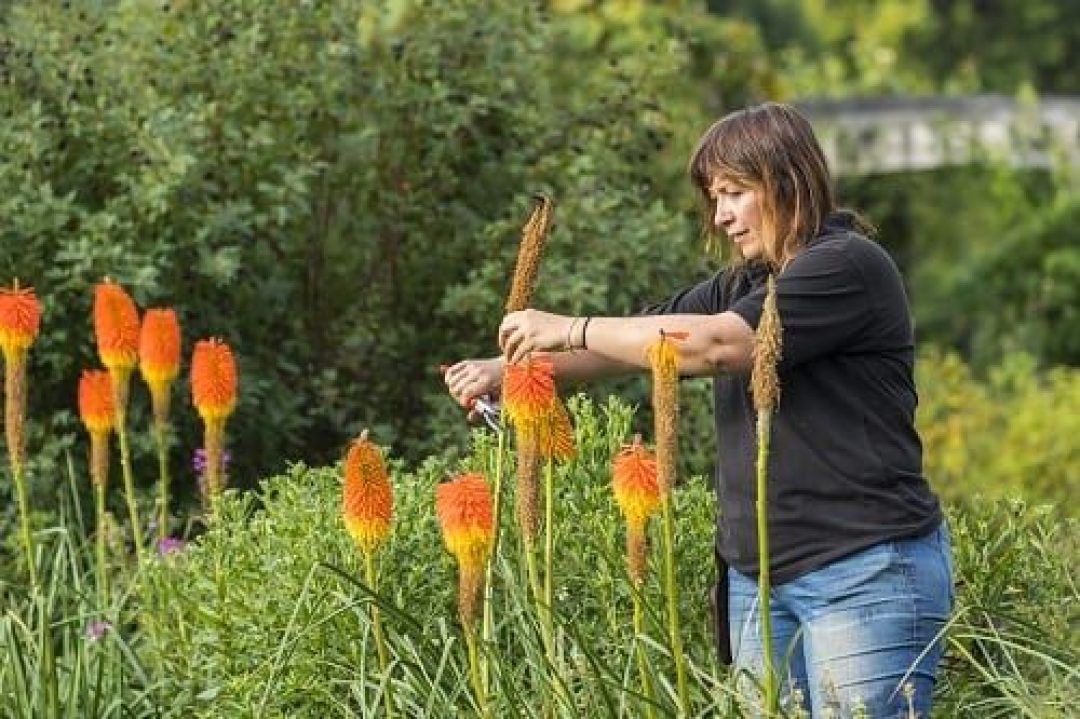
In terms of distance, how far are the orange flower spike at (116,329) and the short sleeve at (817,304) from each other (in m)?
1.73

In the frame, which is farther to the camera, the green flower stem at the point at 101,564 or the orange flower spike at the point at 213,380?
the green flower stem at the point at 101,564

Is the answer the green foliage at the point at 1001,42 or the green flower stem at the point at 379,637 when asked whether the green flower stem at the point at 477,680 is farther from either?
the green foliage at the point at 1001,42

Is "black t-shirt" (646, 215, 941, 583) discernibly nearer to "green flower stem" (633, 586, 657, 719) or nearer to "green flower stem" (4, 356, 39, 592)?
"green flower stem" (633, 586, 657, 719)

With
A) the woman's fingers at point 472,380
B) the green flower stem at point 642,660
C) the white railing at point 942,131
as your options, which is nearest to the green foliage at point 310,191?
the woman's fingers at point 472,380

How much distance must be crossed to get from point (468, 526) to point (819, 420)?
2.22 feet

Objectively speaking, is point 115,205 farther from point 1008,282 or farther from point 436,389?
point 1008,282

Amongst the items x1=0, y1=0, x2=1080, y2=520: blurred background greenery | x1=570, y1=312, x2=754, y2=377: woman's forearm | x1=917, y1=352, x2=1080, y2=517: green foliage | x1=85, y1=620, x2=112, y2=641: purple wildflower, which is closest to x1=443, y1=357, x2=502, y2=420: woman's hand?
x1=570, y1=312, x2=754, y2=377: woman's forearm

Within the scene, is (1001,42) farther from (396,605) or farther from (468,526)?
(468,526)

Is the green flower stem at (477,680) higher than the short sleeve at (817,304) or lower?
lower

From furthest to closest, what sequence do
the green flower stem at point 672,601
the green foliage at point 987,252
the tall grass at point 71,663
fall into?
the green foliage at point 987,252, the tall grass at point 71,663, the green flower stem at point 672,601

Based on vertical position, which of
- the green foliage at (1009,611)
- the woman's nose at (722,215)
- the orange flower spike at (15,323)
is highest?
the woman's nose at (722,215)

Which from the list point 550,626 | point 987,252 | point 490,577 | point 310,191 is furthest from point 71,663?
point 987,252

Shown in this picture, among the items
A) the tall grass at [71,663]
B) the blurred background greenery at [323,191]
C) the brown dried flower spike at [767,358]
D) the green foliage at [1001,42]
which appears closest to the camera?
the brown dried flower spike at [767,358]

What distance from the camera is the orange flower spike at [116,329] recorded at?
17.8 ft
